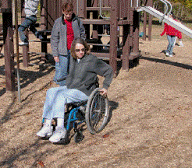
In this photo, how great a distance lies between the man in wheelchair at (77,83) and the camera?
4148 millimetres

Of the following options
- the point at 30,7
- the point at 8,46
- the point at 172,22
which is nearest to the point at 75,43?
the point at 8,46

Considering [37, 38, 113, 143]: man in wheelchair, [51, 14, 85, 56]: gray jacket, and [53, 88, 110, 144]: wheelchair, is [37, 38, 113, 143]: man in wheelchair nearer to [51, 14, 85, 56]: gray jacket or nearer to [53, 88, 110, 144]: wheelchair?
[53, 88, 110, 144]: wheelchair

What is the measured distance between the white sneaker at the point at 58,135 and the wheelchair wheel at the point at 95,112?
0.32 meters

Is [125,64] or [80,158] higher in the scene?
[125,64]

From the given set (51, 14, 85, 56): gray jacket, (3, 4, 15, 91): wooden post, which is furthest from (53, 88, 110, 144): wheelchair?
(3, 4, 15, 91): wooden post

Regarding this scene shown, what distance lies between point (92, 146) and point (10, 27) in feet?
10.1

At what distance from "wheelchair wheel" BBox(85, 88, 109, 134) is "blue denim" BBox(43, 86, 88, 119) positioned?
0.20 metres

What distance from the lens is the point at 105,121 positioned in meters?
4.73

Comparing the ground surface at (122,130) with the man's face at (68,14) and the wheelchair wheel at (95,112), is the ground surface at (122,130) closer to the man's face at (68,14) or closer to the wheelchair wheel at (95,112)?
the wheelchair wheel at (95,112)

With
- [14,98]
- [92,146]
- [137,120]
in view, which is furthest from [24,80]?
[92,146]

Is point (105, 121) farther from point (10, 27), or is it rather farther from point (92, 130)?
point (10, 27)

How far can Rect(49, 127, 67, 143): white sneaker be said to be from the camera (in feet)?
13.2

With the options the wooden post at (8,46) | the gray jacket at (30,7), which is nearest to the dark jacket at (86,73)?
the wooden post at (8,46)

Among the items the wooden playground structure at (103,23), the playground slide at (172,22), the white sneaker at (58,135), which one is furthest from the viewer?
the playground slide at (172,22)
